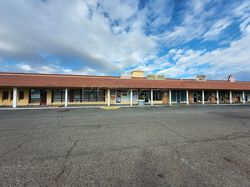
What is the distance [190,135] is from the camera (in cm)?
641

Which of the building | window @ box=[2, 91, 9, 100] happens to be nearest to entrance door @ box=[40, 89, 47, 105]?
the building

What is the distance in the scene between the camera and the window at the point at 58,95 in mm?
22561

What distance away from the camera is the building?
66.6 feet

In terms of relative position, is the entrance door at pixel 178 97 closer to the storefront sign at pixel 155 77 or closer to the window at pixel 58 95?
the storefront sign at pixel 155 77

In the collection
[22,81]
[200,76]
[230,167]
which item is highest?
[200,76]

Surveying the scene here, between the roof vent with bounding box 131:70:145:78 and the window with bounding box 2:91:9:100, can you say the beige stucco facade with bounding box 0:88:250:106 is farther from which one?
the roof vent with bounding box 131:70:145:78

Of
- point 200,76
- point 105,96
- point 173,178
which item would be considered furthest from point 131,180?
point 200,76

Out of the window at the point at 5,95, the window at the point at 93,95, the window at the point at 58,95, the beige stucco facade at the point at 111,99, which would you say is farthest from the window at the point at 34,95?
the window at the point at 93,95

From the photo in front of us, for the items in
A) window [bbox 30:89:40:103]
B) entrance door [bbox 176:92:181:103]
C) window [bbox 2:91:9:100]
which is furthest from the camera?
entrance door [bbox 176:92:181:103]

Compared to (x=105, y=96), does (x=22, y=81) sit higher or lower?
higher

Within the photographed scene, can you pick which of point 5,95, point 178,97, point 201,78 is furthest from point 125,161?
point 201,78

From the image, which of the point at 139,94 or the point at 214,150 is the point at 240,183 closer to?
the point at 214,150

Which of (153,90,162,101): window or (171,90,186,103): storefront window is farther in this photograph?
(171,90,186,103): storefront window

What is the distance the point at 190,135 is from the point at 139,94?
64.8ft
